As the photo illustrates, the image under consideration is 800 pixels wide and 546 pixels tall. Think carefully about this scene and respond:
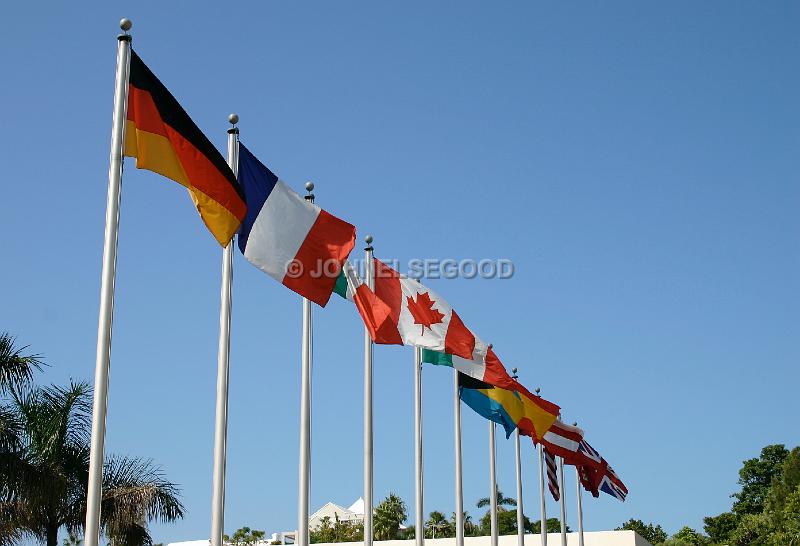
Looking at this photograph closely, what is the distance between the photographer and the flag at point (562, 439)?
36469 mm

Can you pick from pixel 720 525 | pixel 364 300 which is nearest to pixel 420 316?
pixel 364 300

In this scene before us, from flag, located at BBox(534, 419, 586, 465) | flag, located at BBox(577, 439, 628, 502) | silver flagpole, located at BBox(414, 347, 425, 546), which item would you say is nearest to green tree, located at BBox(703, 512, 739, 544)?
flag, located at BBox(577, 439, 628, 502)

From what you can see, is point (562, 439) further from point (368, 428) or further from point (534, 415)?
point (368, 428)

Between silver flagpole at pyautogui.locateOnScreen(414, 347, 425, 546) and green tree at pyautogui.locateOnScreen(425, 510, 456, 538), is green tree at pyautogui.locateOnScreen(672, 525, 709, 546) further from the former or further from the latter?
silver flagpole at pyautogui.locateOnScreen(414, 347, 425, 546)

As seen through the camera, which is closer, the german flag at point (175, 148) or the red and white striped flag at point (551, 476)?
the german flag at point (175, 148)

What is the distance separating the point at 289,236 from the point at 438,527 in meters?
80.2

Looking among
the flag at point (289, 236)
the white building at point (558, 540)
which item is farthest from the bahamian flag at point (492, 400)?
the white building at point (558, 540)

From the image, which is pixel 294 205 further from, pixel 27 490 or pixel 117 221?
pixel 27 490

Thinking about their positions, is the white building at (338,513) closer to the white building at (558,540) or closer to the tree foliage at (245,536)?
the tree foliage at (245,536)

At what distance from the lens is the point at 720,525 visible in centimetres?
11394

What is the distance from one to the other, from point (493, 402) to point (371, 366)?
27.7 feet

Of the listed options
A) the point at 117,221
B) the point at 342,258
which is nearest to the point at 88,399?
the point at 342,258

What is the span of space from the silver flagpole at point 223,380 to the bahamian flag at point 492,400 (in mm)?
14512

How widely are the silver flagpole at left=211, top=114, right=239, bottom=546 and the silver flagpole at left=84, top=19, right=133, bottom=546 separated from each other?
Answer: 251 centimetres
